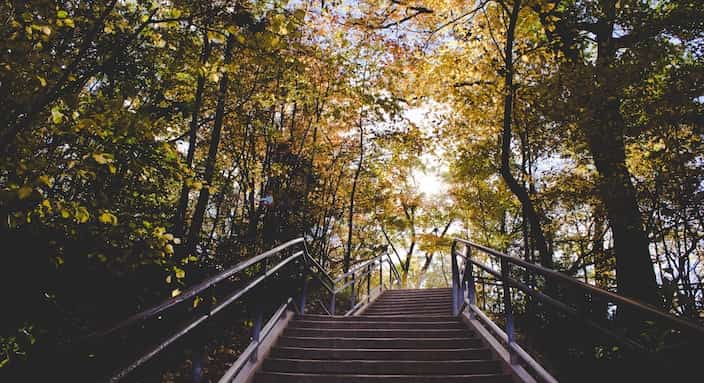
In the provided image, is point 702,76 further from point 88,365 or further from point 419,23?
point 88,365

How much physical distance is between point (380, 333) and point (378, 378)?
1.17 m

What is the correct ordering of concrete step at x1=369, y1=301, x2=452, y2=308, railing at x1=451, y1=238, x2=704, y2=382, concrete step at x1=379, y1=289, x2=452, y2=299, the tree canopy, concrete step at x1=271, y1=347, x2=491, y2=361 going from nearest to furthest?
1. railing at x1=451, y1=238, x2=704, y2=382
2. the tree canopy
3. concrete step at x1=271, y1=347, x2=491, y2=361
4. concrete step at x1=369, y1=301, x2=452, y2=308
5. concrete step at x1=379, y1=289, x2=452, y2=299

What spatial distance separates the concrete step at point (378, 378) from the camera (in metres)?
3.11

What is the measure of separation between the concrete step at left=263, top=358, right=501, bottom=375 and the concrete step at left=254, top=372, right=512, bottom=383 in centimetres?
17

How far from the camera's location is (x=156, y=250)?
2871 millimetres

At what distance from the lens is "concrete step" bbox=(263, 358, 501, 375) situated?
335cm

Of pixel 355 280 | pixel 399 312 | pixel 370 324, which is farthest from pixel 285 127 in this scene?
pixel 370 324

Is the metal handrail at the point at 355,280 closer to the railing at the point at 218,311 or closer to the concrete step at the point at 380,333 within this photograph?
the railing at the point at 218,311

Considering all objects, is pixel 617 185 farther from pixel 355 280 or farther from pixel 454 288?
pixel 355 280

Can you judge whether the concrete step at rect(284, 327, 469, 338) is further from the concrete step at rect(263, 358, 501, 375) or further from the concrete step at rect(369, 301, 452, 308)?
the concrete step at rect(369, 301, 452, 308)

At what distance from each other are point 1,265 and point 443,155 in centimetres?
1001

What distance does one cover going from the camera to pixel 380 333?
14.2ft

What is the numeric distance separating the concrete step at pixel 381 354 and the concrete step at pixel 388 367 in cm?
21

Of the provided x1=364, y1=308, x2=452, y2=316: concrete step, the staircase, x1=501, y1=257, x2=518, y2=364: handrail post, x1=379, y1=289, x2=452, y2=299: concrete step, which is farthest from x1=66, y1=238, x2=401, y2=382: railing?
x1=379, y1=289, x2=452, y2=299: concrete step
